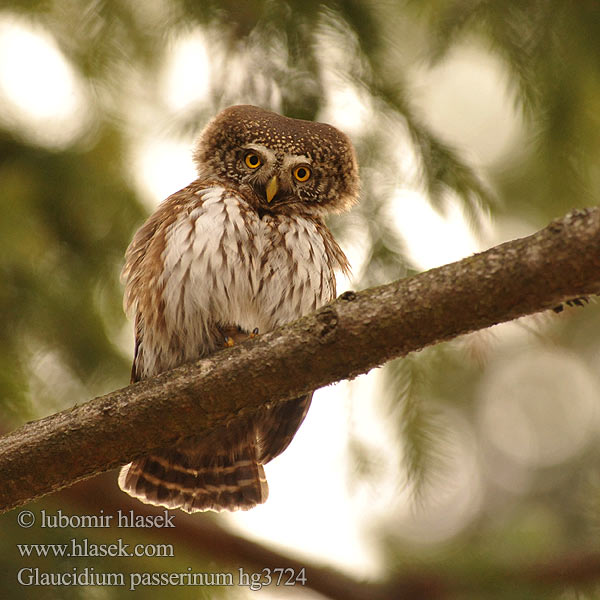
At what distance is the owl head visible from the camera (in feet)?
12.7

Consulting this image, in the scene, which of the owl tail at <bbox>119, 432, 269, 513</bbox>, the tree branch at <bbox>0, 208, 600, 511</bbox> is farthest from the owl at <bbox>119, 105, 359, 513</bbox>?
the tree branch at <bbox>0, 208, 600, 511</bbox>

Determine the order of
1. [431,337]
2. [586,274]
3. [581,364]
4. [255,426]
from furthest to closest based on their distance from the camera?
[581,364], [255,426], [431,337], [586,274]

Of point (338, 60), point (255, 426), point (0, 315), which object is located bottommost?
point (255, 426)

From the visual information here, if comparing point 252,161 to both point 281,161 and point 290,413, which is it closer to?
point 281,161

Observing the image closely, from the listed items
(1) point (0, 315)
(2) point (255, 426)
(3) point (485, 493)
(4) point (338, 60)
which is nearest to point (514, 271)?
(4) point (338, 60)

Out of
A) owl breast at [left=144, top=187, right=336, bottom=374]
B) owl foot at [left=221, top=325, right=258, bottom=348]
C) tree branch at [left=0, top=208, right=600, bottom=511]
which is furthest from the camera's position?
owl foot at [left=221, top=325, right=258, bottom=348]

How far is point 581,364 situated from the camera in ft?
22.2

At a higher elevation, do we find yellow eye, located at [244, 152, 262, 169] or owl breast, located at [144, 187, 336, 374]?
yellow eye, located at [244, 152, 262, 169]

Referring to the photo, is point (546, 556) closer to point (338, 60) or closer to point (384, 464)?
point (384, 464)

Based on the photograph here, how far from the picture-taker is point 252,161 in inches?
158

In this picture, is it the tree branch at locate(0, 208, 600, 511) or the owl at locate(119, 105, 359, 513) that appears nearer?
the tree branch at locate(0, 208, 600, 511)

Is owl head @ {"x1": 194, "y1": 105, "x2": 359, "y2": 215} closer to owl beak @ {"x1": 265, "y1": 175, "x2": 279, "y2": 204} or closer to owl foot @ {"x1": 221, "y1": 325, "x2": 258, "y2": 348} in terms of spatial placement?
owl beak @ {"x1": 265, "y1": 175, "x2": 279, "y2": 204}

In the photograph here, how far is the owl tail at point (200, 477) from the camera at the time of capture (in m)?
3.64

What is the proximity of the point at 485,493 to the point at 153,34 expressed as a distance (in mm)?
3900
